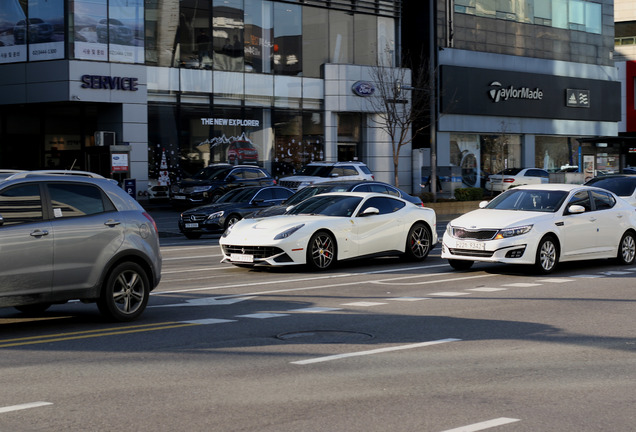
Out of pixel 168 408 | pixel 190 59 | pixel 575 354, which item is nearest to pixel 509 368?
pixel 575 354

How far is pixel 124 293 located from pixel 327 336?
2487 mm

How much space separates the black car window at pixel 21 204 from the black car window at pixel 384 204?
27.5ft

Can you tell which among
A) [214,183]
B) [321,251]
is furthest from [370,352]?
[214,183]

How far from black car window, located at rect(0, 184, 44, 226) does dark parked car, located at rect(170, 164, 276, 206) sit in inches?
1040

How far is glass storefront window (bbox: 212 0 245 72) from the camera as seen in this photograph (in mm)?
43438

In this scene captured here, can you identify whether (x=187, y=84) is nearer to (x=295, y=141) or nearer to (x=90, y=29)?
(x=90, y=29)

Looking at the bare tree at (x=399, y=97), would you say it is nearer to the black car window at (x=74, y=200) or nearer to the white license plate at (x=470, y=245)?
the white license plate at (x=470, y=245)

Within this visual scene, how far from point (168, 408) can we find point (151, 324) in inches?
165

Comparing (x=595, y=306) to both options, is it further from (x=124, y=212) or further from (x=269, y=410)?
(x=269, y=410)

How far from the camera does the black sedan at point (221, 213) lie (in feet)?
85.4

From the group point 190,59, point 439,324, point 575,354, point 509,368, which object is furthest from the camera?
point 190,59

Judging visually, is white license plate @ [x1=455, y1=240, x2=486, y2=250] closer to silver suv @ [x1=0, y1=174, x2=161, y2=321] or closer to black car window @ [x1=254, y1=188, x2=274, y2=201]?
silver suv @ [x1=0, y1=174, x2=161, y2=321]

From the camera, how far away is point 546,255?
52.9 feet

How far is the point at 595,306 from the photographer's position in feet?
40.7
